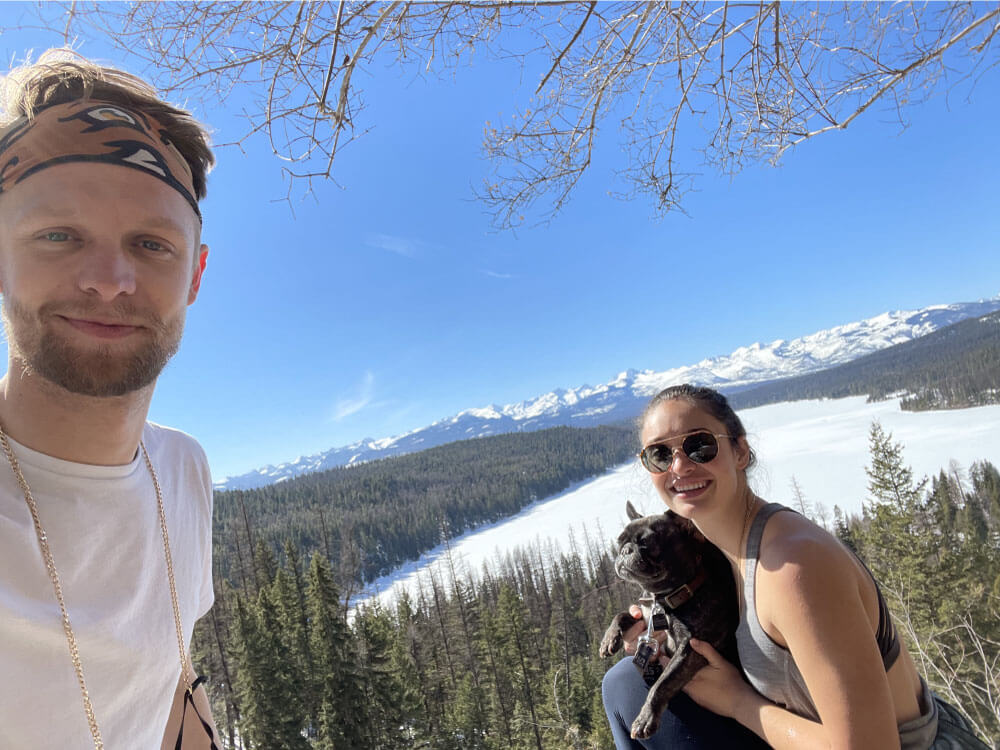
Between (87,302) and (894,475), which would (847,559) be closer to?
(87,302)

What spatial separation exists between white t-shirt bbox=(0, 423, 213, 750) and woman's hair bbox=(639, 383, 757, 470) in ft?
6.28

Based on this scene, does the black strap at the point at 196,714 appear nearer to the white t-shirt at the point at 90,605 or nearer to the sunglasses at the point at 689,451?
the white t-shirt at the point at 90,605

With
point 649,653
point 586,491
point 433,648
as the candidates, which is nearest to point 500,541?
point 586,491

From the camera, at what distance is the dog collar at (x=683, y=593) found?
2105mm

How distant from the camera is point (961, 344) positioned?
17038cm

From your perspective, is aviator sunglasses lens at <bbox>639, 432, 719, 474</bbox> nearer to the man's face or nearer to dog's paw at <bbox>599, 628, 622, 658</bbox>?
dog's paw at <bbox>599, 628, 622, 658</bbox>

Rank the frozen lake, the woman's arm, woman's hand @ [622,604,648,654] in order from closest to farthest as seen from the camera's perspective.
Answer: the woman's arm, woman's hand @ [622,604,648,654], the frozen lake

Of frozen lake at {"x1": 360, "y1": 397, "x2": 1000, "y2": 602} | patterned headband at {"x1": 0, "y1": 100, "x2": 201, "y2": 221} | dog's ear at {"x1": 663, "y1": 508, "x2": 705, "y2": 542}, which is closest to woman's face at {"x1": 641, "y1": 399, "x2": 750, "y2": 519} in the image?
dog's ear at {"x1": 663, "y1": 508, "x2": 705, "y2": 542}

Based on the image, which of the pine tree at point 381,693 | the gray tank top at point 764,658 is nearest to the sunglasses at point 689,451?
the gray tank top at point 764,658

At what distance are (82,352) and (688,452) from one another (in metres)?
1.92

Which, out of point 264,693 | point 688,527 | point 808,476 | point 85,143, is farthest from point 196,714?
point 808,476

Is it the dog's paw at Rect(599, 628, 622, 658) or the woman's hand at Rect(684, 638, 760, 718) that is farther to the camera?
the dog's paw at Rect(599, 628, 622, 658)

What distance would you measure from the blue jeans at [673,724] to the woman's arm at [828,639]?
0.49 metres

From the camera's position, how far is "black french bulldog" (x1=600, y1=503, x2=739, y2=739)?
6.54 feet
